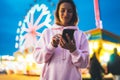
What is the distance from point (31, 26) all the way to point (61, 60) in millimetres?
1119

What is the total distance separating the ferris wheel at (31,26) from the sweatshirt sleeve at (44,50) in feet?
3.03

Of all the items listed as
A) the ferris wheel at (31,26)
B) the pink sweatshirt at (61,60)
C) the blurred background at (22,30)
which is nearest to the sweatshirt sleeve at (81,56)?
the pink sweatshirt at (61,60)

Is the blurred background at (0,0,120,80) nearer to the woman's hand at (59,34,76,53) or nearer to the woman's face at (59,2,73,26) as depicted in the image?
the woman's face at (59,2,73,26)

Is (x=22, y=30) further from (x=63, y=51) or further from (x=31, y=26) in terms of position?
(x=63, y=51)

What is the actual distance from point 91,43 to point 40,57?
2.62 feet

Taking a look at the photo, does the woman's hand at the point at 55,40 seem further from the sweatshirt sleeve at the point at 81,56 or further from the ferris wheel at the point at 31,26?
the ferris wheel at the point at 31,26

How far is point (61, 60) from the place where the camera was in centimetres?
87

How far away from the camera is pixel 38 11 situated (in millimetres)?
1901

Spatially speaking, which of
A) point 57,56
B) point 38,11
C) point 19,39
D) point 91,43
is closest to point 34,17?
point 38,11

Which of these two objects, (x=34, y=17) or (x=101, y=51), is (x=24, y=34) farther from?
(x=101, y=51)

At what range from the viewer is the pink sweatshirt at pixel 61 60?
0.85 meters

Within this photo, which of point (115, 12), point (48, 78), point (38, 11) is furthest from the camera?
point (38, 11)

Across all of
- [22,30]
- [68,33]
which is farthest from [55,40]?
[22,30]

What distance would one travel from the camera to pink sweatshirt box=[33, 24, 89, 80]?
33.3 inches
